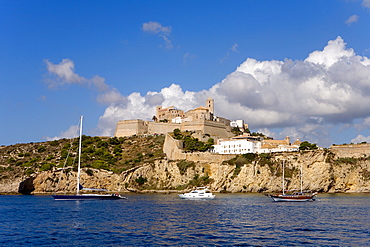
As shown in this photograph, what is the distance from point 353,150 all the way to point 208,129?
3233 cm

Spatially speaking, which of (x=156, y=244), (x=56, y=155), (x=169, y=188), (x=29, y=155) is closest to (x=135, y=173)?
(x=169, y=188)

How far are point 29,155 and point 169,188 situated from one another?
33.2 metres

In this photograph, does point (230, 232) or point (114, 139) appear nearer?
point (230, 232)

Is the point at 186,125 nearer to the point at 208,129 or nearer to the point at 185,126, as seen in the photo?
the point at 185,126

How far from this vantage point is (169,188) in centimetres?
7150

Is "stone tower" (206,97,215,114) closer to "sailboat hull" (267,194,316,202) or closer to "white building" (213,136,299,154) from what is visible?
"white building" (213,136,299,154)

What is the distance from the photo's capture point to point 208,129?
93.9 metres

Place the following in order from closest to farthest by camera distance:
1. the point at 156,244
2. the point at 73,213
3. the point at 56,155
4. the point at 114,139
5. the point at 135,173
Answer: the point at 156,244
the point at 73,213
the point at 135,173
the point at 56,155
the point at 114,139

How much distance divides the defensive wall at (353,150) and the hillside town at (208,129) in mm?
12024

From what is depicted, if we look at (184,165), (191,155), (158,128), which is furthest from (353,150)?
(158,128)

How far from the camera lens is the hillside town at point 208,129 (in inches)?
3231

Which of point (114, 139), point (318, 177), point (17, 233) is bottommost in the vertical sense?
point (17, 233)

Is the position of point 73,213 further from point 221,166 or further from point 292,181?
point 292,181

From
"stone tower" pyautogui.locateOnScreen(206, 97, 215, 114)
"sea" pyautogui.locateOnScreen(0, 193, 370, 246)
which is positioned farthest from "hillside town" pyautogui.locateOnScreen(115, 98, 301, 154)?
"sea" pyautogui.locateOnScreen(0, 193, 370, 246)
